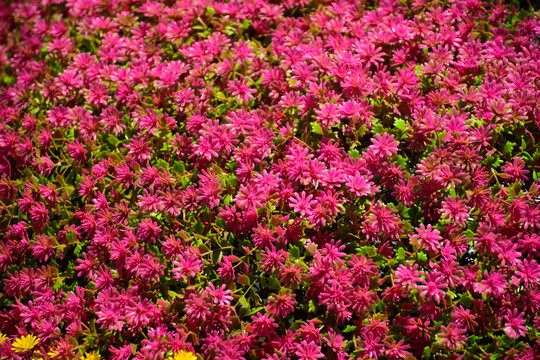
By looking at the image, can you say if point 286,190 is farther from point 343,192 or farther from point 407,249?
point 407,249

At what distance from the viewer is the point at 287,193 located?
6.73 feet

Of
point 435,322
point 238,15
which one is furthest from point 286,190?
point 238,15

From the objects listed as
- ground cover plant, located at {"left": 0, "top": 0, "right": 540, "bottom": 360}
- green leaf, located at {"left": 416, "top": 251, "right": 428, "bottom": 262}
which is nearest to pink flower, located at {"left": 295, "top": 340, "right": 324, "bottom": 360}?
ground cover plant, located at {"left": 0, "top": 0, "right": 540, "bottom": 360}

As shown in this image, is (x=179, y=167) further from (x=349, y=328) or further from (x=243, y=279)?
(x=349, y=328)

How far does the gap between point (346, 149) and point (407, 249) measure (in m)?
0.59

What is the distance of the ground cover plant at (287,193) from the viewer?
74.5 inches

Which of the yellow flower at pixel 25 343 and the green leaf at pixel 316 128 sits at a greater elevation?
the green leaf at pixel 316 128

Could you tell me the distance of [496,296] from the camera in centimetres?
182

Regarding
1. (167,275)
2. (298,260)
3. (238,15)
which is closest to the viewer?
(298,260)

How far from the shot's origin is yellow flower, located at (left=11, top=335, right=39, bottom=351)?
2.04m

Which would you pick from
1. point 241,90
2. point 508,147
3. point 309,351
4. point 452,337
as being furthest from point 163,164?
point 508,147

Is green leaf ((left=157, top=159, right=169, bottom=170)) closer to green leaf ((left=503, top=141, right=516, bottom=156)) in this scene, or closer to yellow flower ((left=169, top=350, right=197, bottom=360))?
yellow flower ((left=169, top=350, right=197, bottom=360))

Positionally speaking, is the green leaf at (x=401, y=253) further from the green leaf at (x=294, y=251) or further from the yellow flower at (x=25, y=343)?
the yellow flower at (x=25, y=343)

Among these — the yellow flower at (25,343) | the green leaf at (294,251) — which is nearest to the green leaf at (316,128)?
the green leaf at (294,251)
